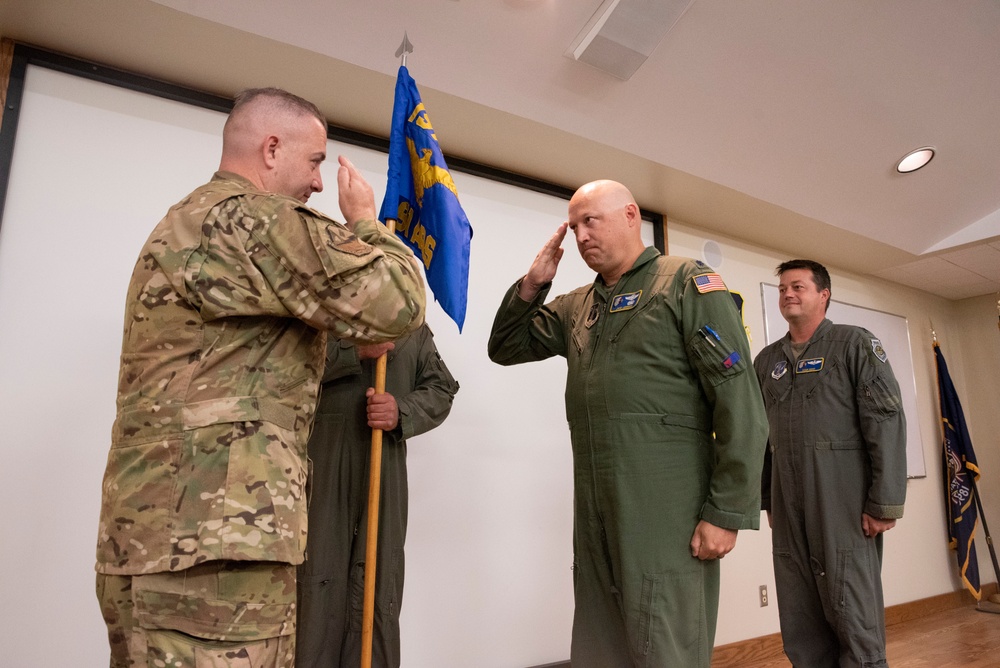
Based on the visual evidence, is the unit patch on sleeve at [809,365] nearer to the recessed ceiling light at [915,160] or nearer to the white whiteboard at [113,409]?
the white whiteboard at [113,409]

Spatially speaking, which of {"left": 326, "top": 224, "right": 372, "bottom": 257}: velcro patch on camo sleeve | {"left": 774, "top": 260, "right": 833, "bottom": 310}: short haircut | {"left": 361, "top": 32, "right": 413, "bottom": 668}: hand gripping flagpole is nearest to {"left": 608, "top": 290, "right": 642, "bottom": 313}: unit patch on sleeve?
{"left": 361, "top": 32, "right": 413, "bottom": 668}: hand gripping flagpole

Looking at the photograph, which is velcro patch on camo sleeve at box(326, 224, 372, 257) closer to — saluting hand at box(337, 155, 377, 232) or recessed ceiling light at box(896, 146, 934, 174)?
saluting hand at box(337, 155, 377, 232)

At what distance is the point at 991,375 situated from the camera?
5.39 metres

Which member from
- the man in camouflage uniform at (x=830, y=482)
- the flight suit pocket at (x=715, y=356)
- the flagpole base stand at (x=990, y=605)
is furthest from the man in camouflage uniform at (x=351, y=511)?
the flagpole base stand at (x=990, y=605)

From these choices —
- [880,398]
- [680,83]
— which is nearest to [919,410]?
[880,398]

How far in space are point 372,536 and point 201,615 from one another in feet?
2.48

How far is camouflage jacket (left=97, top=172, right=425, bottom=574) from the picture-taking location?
39.1 inches

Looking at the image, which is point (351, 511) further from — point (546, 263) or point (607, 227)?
point (607, 227)

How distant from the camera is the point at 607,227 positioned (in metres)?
1.72

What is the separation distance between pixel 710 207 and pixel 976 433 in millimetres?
3689

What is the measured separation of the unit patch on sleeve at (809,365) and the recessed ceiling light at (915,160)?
157 cm

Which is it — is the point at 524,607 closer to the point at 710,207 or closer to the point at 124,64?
the point at 710,207

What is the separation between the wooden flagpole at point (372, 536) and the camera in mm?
1648

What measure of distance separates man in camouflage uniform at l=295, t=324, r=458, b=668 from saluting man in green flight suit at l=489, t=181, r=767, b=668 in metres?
0.55
